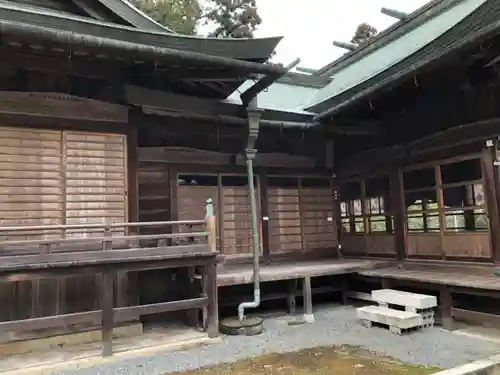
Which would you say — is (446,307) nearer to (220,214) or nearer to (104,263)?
(220,214)

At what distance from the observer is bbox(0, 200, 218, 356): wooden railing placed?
494 cm

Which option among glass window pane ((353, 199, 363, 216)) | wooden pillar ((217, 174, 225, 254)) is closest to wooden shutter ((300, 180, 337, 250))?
glass window pane ((353, 199, 363, 216))

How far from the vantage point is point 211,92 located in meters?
7.35

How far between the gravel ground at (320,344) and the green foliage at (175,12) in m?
12.7

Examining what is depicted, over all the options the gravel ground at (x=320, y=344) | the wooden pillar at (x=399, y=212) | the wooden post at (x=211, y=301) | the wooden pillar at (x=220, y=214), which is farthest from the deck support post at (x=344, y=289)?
the wooden post at (x=211, y=301)

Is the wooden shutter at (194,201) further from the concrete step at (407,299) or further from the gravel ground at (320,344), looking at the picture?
the concrete step at (407,299)

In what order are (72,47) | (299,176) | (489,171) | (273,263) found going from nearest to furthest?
(72,47) < (489,171) < (273,263) < (299,176)

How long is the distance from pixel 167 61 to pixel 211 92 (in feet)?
5.95

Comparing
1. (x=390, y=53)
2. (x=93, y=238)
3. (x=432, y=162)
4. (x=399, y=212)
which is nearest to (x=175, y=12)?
(x=390, y=53)

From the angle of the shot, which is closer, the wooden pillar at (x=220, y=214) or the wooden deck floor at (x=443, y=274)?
the wooden deck floor at (x=443, y=274)

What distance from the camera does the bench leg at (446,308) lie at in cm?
629

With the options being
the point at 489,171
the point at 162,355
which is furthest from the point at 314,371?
the point at 489,171

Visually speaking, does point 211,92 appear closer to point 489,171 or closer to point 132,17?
point 132,17

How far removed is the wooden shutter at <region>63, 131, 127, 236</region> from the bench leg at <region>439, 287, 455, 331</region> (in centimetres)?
472
